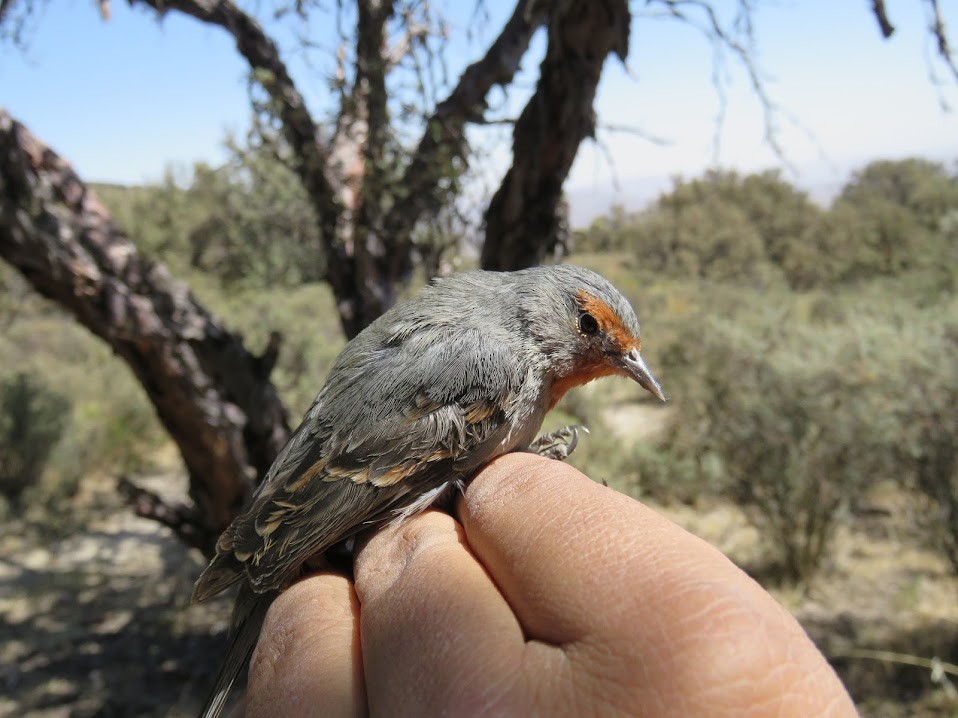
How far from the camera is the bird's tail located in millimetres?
1738

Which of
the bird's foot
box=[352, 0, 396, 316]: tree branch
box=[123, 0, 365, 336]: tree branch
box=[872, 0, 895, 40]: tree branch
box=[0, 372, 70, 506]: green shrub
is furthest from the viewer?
box=[0, 372, 70, 506]: green shrub

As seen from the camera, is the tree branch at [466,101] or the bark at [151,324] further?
the tree branch at [466,101]

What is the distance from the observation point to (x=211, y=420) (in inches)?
126

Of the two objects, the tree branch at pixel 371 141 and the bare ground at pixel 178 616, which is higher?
the tree branch at pixel 371 141

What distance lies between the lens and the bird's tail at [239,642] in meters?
1.74

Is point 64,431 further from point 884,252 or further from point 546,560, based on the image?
point 884,252

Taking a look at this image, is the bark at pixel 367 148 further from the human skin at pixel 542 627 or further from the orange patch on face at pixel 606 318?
the human skin at pixel 542 627

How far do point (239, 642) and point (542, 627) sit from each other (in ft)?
3.69

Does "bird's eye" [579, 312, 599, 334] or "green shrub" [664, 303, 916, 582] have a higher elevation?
"bird's eye" [579, 312, 599, 334]

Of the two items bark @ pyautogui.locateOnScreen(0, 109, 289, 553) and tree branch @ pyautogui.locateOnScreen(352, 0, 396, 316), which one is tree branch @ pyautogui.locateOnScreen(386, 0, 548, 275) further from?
bark @ pyautogui.locateOnScreen(0, 109, 289, 553)

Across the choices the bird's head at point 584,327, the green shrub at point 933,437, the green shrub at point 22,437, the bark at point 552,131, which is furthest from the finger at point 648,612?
the green shrub at point 22,437

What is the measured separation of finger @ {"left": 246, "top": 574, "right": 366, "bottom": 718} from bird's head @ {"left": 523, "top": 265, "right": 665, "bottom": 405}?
3.15ft

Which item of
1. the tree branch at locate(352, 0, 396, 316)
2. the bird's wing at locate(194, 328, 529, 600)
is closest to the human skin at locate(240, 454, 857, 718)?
the bird's wing at locate(194, 328, 529, 600)

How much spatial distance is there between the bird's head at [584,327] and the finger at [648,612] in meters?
0.67
